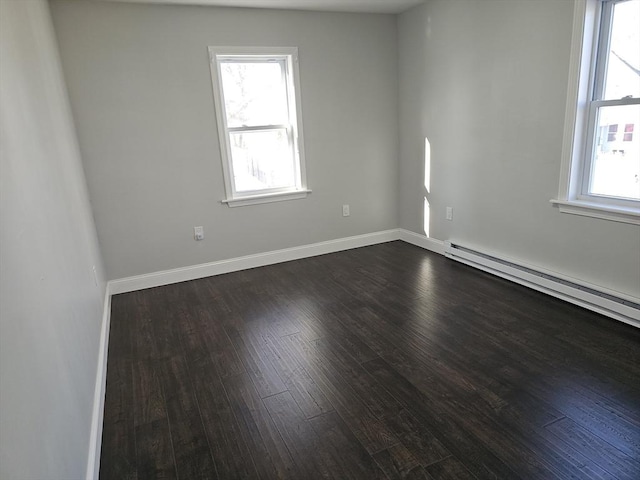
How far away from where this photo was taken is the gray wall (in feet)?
11.0

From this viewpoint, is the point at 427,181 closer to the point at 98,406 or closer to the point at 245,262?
the point at 245,262

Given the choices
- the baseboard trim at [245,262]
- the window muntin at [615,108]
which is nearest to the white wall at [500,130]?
the window muntin at [615,108]

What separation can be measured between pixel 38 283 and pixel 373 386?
63.3 inches

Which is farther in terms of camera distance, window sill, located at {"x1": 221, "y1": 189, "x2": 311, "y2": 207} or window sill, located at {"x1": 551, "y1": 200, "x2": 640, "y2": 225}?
window sill, located at {"x1": 221, "y1": 189, "x2": 311, "y2": 207}

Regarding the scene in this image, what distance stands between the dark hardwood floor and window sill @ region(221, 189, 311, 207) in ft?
3.17

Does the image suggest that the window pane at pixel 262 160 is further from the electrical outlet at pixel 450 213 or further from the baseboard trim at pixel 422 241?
the electrical outlet at pixel 450 213

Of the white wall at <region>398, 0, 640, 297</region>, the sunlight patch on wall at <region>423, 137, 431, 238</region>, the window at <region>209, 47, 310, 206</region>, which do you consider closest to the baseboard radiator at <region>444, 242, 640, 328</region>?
the white wall at <region>398, 0, 640, 297</region>

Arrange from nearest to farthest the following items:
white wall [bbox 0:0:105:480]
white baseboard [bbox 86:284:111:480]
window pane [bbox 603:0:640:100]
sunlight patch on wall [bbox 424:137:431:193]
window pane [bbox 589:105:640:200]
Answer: white wall [bbox 0:0:105:480] → white baseboard [bbox 86:284:111:480] → window pane [bbox 603:0:640:100] → window pane [bbox 589:105:640:200] → sunlight patch on wall [bbox 424:137:431:193]

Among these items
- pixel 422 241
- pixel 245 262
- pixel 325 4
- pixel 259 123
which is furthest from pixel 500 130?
pixel 245 262

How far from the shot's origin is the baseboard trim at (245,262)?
3.75 metres

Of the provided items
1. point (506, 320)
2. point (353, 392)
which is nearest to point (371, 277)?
point (506, 320)

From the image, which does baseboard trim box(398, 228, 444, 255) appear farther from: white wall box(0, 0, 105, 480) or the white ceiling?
white wall box(0, 0, 105, 480)

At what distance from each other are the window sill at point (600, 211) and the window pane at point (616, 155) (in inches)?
4.6

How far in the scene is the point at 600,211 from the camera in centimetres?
272
